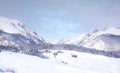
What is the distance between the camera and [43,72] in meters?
167

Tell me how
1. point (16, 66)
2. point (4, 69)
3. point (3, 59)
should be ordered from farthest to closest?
1. point (3, 59)
2. point (16, 66)
3. point (4, 69)

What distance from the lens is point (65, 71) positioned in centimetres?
17388

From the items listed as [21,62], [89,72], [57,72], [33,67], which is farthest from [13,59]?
[89,72]

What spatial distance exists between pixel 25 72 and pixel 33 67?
48.9ft

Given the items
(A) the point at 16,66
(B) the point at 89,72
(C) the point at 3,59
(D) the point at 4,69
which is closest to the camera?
(D) the point at 4,69

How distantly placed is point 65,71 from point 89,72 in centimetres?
2266

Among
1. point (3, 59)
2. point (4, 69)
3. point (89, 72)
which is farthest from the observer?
point (89, 72)

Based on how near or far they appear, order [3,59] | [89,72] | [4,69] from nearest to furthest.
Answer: [4,69]
[3,59]
[89,72]

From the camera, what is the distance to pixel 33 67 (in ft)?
559

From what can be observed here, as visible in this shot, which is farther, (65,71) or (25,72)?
(65,71)

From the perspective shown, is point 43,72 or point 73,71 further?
point 73,71

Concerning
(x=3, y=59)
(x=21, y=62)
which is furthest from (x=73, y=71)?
(x=3, y=59)

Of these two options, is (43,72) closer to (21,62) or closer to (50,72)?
(50,72)

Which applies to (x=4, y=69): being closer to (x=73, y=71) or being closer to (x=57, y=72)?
(x=57, y=72)
